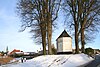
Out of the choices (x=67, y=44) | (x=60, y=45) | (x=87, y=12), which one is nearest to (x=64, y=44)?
(x=67, y=44)

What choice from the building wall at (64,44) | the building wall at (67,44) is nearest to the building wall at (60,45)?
the building wall at (64,44)

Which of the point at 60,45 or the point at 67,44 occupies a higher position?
the point at 67,44

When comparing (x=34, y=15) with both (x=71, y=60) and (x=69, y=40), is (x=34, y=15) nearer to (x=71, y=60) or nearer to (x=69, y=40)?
(x=69, y=40)

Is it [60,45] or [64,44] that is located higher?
[64,44]

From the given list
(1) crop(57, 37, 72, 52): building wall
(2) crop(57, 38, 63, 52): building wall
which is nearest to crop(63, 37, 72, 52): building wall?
(1) crop(57, 37, 72, 52): building wall

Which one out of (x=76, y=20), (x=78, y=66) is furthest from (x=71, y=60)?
(x=76, y=20)

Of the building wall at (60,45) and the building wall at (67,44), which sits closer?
the building wall at (67,44)

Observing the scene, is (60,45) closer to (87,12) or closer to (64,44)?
(64,44)

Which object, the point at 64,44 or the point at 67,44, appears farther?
the point at 67,44

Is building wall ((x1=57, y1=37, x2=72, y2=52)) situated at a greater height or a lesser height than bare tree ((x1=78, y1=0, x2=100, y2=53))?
lesser

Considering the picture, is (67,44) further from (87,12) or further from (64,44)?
(87,12)

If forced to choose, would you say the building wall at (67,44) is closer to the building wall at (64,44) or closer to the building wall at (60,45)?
the building wall at (64,44)

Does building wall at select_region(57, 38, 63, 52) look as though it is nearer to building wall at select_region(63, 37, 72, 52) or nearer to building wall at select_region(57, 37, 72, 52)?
building wall at select_region(57, 37, 72, 52)

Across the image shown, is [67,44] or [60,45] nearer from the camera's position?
[67,44]
